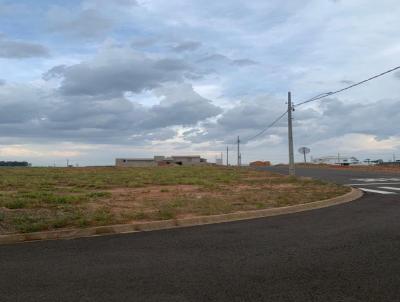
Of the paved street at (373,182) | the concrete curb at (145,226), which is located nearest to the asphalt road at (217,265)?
the concrete curb at (145,226)

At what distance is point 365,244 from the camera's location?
9281mm

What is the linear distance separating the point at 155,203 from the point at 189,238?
22.3ft

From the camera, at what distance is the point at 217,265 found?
782 cm

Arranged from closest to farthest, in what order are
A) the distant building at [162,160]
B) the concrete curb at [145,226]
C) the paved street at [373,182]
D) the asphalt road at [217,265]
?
the asphalt road at [217,265], the concrete curb at [145,226], the paved street at [373,182], the distant building at [162,160]

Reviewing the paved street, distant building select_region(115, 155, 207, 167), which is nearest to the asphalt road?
the paved street

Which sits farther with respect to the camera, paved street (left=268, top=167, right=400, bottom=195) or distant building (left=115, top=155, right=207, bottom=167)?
distant building (left=115, top=155, right=207, bottom=167)

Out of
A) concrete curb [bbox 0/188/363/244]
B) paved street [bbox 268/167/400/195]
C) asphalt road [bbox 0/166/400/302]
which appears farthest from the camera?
paved street [bbox 268/167/400/195]

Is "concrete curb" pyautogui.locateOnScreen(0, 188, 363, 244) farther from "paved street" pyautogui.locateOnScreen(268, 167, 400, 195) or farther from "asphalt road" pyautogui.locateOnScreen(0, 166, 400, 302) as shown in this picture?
"paved street" pyautogui.locateOnScreen(268, 167, 400, 195)

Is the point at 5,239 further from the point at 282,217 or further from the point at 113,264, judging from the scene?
the point at 282,217

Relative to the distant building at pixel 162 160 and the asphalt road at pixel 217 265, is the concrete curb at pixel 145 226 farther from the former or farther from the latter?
→ the distant building at pixel 162 160

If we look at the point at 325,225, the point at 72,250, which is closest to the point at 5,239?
the point at 72,250

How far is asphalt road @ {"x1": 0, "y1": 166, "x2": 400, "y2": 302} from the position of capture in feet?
20.6

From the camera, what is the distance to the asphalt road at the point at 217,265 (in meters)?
6.28

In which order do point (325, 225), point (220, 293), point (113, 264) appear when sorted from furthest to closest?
point (325, 225)
point (113, 264)
point (220, 293)
